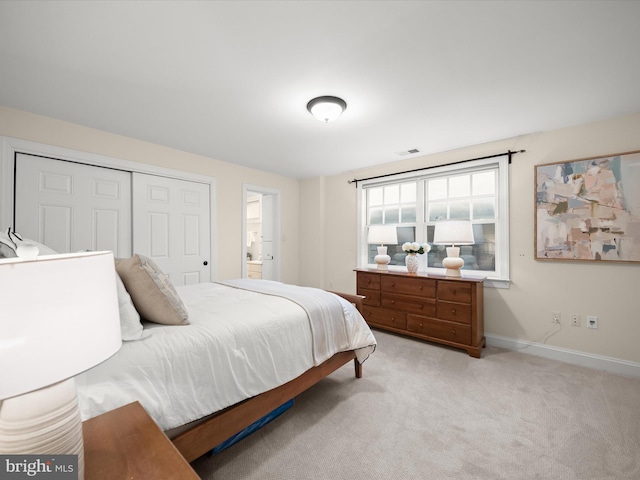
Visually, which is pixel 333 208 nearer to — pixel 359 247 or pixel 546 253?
pixel 359 247

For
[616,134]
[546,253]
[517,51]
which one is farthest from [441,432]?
[616,134]

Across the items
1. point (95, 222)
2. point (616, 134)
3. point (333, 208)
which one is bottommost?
point (95, 222)

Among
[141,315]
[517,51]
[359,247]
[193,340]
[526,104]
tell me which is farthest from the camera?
[359,247]

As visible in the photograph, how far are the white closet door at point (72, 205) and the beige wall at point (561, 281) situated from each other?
12.4 ft

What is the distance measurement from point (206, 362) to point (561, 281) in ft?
11.2

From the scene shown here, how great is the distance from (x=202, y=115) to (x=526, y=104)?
2853mm

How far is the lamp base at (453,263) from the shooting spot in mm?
3330

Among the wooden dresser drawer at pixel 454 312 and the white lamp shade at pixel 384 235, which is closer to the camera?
the wooden dresser drawer at pixel 454 312

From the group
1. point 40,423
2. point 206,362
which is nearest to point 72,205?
point 206,362

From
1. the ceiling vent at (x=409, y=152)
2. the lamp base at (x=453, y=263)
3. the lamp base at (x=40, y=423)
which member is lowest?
the lamp base at (x=40, y=423)

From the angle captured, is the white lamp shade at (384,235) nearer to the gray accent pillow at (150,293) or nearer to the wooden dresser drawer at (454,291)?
the wooden dresser drawer at (454,291)

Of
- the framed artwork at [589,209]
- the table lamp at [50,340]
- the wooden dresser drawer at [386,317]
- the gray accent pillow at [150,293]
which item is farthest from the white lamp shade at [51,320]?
the framed artwork at [589,209]

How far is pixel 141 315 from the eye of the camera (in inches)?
63.4

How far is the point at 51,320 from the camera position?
533 millimetres
